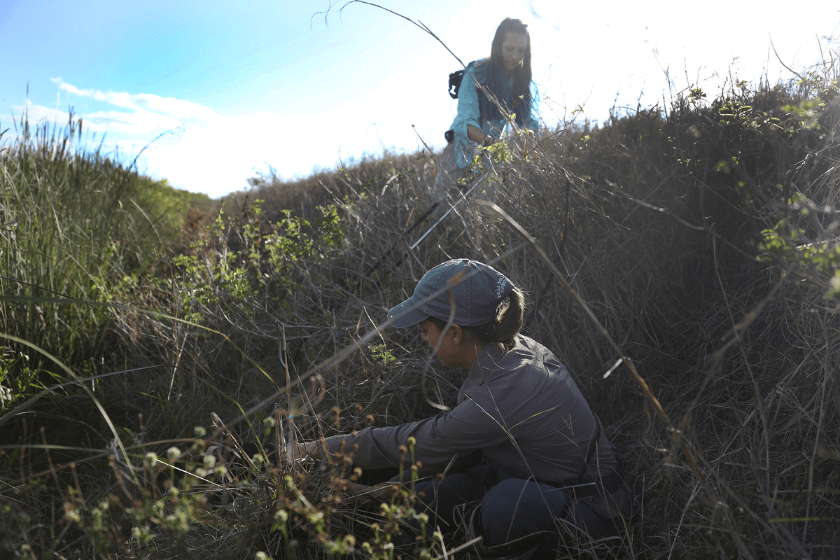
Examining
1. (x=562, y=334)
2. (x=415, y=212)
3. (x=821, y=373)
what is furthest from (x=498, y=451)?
(x=415, y=212)

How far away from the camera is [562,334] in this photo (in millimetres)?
2572

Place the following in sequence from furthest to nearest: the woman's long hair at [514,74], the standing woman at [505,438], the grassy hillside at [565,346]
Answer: the woman's long hair at [514,74] → the standing woman at [505,438] → the grassy hillside at [565,346]

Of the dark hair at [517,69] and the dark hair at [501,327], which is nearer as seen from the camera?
the dark hair at [501,327]

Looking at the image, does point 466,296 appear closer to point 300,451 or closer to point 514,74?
point 300,451

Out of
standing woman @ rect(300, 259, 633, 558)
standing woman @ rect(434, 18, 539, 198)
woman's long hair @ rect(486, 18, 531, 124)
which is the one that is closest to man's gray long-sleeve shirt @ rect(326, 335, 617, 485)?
standing woman @ rect(300, 259, 633, 558)

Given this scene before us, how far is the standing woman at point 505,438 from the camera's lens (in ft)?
5.58

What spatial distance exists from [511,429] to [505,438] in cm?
6

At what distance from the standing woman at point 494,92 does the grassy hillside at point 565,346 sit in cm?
52

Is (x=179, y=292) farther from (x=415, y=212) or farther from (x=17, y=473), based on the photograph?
(x=415, y=212)

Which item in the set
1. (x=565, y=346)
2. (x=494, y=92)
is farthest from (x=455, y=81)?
(x=565, y=346)

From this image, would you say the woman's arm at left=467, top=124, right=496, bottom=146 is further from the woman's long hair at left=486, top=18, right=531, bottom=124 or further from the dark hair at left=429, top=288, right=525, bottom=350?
the dark hair at left=429, top=288, right=525, bottom=350

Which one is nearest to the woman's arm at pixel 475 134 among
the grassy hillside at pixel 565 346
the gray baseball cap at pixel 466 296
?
the grassy hillside at pixel 565 346

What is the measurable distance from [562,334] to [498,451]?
87 centimetres

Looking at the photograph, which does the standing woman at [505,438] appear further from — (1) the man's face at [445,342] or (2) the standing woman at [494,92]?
(2) the standing woman at [494,92]
